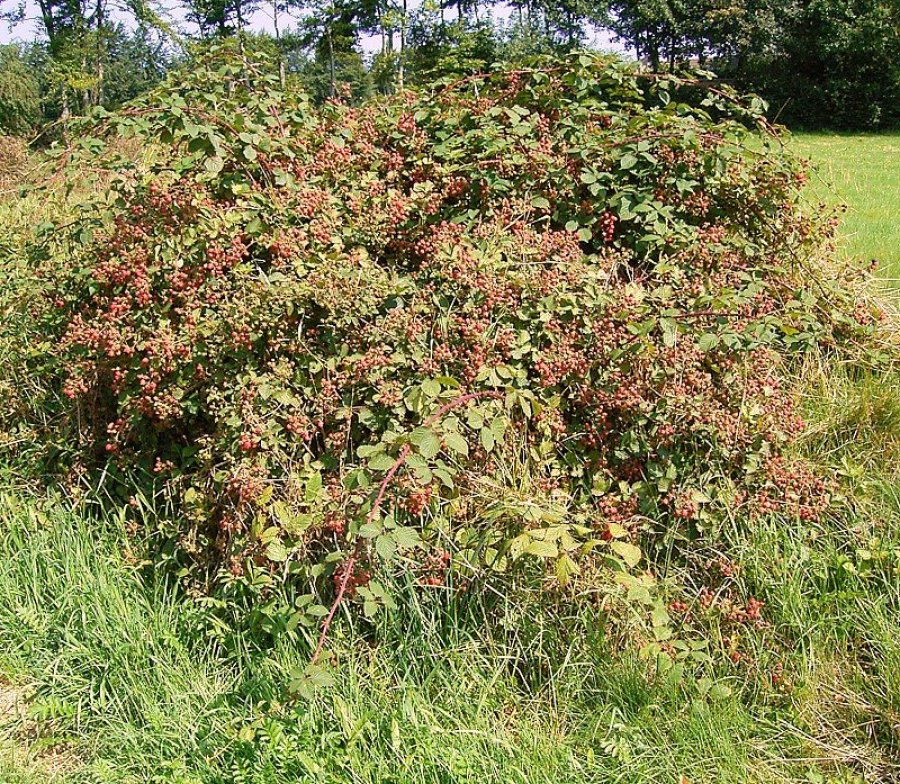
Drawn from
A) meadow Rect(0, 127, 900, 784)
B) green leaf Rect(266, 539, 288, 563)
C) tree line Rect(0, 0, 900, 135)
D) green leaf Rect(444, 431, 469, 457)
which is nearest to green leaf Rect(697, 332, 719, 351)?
meadow Rect(0, 127, 900, 784)

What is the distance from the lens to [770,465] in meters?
3.01

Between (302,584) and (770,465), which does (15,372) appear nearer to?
(302,584)

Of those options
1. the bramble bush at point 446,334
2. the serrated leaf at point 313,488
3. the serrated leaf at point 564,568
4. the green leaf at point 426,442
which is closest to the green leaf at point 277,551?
the bramble bush at point 446,334

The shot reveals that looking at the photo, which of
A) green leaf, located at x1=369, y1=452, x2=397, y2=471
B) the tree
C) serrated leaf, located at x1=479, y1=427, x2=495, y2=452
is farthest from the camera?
the tree

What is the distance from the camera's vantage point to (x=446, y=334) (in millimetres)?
3146

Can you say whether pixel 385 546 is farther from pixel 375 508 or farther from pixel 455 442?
pixel 455 442

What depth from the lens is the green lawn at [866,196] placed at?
16.1ft

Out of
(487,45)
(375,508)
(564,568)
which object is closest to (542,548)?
(564,568)

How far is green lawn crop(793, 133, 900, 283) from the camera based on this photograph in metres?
4.90

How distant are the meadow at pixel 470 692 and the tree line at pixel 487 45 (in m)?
21.9

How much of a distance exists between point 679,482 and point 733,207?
56.8 inches

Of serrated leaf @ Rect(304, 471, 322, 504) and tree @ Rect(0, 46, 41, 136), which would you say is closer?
serrated leaf @ Rect(304, 471, 322, 504)

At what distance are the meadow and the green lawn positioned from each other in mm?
2071

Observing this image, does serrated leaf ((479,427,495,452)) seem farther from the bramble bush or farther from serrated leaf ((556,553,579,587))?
serrated leaf ((556,553,579,587))
